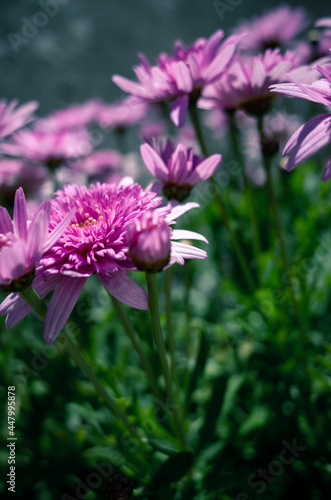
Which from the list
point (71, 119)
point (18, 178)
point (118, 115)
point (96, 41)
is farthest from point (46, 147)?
point (96, 41)

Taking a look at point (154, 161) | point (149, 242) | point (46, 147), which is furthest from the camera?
point (46, 147)

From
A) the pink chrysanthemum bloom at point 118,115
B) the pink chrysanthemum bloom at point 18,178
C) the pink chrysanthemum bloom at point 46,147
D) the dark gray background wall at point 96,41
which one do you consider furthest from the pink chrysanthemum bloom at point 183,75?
the dark gray background wall at point 96,41

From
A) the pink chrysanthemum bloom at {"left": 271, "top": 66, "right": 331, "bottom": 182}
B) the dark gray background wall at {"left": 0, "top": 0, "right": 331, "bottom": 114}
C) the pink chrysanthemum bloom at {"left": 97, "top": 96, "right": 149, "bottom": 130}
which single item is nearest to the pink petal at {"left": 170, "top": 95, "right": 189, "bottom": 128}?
the pink chrysanthemum bloom at {"left": 271, "top": 66, "right": 331, "bottom": 182}

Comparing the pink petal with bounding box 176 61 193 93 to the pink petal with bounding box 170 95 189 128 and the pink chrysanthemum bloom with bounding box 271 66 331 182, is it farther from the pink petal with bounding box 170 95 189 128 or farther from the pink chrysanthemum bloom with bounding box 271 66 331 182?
the pink chrysanthemum bloom with bounding box 271 66 331 182

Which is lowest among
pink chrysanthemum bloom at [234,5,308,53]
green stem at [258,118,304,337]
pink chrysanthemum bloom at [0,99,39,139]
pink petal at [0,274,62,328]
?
green stem at [258,118,304,337]

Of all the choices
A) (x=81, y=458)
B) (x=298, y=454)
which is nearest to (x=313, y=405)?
(x=298, y=454)

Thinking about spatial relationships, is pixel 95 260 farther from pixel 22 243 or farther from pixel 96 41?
pixel 96 41

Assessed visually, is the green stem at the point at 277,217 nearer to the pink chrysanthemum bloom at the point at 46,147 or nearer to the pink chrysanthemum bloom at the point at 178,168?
the pink chrysanthemum bloom at the point at 178,168

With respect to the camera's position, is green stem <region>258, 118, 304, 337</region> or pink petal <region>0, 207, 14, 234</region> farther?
green stem <region>258, 118, 304, 337</region>
